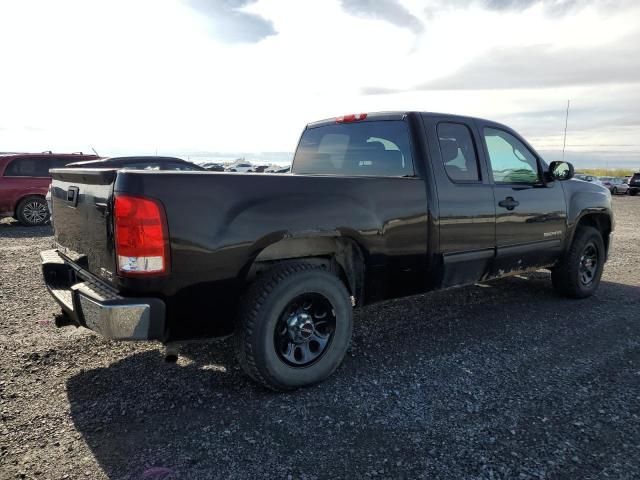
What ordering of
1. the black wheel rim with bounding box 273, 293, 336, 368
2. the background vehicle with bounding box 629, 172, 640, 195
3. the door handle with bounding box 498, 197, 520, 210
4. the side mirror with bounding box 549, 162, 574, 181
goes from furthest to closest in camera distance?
the background vehicle with bounding box 629, 172, 640, 195 → the side mirror with bounding box 549, 162, 574, 181 → the door handle with bounding box 498, 197, 520, 210 → the black wheel rim with bounding box 273, 293, 336, 368

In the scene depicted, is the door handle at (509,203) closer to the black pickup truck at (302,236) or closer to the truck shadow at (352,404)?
the black pickup truck at (302,236)

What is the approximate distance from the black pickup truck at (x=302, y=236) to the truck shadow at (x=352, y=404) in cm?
35

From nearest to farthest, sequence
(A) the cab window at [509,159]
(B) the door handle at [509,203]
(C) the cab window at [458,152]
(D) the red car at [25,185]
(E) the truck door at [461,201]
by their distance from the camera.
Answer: (E) the truck door at [461,201] < (C) the cab window at [458,152] < (B) the door handle at [509,203] < (A) the cab window at [509,159] < (D) the red car at [25,185]

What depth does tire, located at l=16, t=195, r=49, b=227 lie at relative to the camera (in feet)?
37.4

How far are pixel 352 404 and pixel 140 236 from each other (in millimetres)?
1639

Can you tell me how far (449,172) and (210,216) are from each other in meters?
2.15

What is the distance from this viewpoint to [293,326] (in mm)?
3229

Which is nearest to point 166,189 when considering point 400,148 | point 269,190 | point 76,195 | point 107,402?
point 269,190

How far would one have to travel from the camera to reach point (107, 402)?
308 centimetres

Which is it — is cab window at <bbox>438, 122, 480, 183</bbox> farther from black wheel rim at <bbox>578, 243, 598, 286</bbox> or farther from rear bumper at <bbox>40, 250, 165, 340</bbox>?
rear bumper at <bbox>40, 250, 165, 340</bbox>

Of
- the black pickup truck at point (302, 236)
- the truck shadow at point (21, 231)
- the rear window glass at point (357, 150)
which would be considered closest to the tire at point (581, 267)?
the black pickup truck at point (302, 236)

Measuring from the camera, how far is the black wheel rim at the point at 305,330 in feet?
10.5

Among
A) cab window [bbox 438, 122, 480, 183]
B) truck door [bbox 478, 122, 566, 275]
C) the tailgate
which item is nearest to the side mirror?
truck door [bbox 478, 122, 566, 275]

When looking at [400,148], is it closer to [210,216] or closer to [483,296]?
[210,216]
